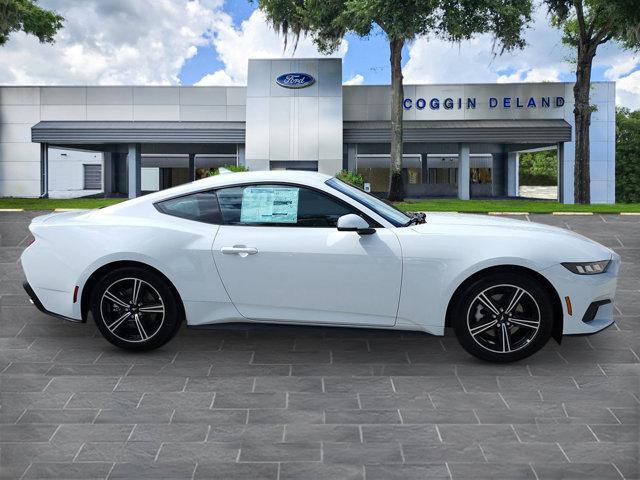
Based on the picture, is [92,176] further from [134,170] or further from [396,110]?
[396,110]

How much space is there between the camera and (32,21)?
32.8 m

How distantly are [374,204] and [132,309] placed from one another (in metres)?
2.23

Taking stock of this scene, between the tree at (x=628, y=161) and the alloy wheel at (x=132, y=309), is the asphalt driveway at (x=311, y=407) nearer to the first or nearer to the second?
the alloy wheel at (x=132, y=309)

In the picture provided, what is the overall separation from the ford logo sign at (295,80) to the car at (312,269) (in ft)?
99.8

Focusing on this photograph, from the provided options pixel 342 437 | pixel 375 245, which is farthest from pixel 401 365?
pixel 342 437

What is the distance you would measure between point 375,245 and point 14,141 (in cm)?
3844

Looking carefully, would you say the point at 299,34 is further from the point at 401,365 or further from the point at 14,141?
the point at 401,365

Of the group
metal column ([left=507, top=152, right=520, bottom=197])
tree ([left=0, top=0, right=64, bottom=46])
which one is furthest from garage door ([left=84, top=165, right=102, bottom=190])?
metal column ([left=507, top=152, right=520, bottom=197])

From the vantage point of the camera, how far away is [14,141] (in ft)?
131

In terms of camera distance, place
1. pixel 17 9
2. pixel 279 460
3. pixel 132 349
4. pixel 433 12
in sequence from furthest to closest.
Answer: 1. pixel 17 9
2. pixel 433 12
3. pixel 132 349
4. pixel 279 460

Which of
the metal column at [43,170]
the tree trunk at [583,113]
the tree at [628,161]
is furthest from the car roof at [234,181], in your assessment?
the tree at [628,161]

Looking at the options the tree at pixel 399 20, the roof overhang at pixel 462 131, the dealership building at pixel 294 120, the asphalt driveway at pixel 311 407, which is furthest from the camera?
the roof overhang at pixel 462 131

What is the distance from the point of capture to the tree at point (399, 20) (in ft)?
85.3

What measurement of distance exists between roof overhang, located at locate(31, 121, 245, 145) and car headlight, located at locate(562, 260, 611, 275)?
33.4 m
